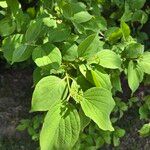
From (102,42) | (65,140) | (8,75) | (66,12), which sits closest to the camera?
(65,140)

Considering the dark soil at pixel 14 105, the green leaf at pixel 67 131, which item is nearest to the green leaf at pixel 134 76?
the green leaf at pixel 67 131

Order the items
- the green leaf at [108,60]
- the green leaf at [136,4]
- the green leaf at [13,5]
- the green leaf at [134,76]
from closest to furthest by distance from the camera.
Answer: the green leaf at [108,60], the green leaf at [134,76], the green leaf at [13,5], the green leaf at [136,4]

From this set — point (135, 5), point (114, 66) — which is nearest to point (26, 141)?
point (135, 5)

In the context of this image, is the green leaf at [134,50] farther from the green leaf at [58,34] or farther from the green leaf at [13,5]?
the green leaf at [13,5]

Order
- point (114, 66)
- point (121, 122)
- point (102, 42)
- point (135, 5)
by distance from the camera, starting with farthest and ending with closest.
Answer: point (121, 122) < point (135, 5) < point (102, 42) < point (114, 66)

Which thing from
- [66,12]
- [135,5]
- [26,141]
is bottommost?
Answer: [26,141]

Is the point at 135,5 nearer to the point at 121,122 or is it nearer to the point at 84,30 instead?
the point at 84,30

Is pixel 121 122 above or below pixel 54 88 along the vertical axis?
below
